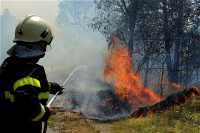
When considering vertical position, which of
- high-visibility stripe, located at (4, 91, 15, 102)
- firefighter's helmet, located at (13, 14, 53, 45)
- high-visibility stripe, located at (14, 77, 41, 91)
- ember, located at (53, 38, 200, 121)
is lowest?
ember, located at (53, 38, 200, 121)

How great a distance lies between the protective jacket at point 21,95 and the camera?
68.6 inches

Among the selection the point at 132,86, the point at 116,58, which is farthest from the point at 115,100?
the point at 116,58

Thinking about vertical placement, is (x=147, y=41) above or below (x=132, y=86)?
above

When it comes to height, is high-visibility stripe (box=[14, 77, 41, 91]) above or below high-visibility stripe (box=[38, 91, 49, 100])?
above

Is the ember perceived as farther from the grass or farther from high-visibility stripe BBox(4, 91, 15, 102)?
high-visibility stripe BBox(4, 91, 15, 102)

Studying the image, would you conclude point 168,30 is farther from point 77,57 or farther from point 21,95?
point 77,57

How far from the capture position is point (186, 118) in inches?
233

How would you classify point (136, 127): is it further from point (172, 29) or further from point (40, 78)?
point (172, 29)

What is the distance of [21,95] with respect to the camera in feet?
5.57

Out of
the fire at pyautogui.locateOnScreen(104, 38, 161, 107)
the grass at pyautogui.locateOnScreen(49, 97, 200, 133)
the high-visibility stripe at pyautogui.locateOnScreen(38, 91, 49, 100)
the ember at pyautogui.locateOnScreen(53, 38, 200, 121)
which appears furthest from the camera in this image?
the fire at pyautogui.locateOnScreen(104, 38, 161, 107)

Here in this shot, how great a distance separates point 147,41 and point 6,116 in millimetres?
16752

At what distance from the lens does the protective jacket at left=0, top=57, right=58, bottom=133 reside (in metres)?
1.74

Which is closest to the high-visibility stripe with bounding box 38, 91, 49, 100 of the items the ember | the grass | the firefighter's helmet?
the firefighter's helmet

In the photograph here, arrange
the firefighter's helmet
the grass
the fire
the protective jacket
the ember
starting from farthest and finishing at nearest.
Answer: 1. the fire
2. the ember
3. the grass
4. the firefighter's helmet
5. the protective jacket
